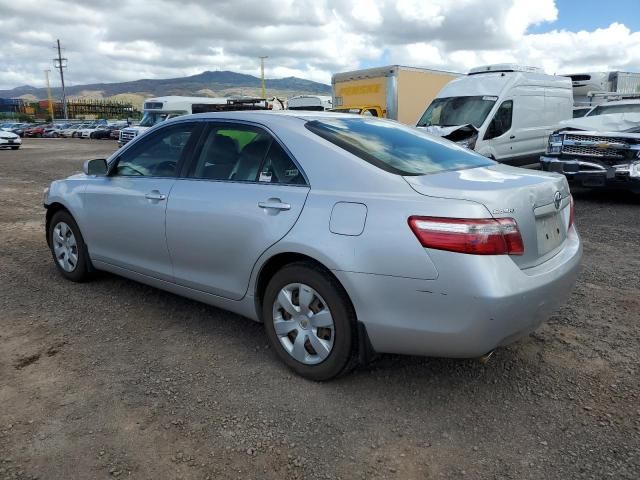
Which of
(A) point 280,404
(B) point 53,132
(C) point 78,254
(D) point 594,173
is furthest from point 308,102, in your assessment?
(B) point 53,132

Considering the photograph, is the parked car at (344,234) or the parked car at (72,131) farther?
the parked car at (72,131)

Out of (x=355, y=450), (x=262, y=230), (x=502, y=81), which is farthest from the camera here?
(x=502, y=81)

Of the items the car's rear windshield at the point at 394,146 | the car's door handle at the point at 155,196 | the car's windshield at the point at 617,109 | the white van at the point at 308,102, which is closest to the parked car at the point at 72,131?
the white van at the point at 308,102

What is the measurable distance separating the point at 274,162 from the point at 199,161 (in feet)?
2.33

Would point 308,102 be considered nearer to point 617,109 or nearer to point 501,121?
point 501,121

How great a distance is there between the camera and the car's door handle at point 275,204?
3109 mm

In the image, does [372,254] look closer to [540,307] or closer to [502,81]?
[540,307]

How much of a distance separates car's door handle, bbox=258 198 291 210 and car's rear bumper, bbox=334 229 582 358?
0.56 m

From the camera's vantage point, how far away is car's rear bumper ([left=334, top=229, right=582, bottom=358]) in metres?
2.54

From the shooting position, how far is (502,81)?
11125mm

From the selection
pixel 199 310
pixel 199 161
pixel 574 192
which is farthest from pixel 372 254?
pixel 574 192

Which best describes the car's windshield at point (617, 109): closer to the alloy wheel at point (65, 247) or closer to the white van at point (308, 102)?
the alloy wheel at point (65, 247)

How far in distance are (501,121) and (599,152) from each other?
9.04 ft

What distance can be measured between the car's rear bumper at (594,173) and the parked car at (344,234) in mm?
5610
